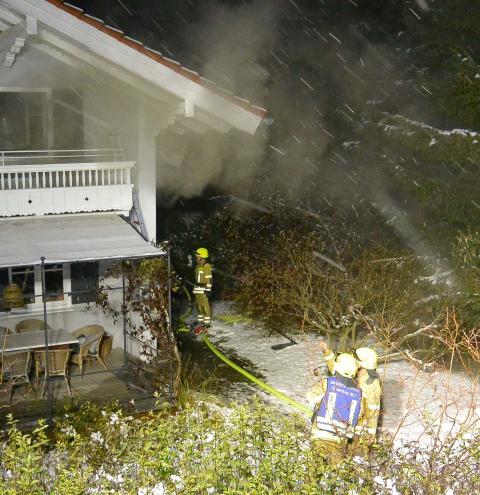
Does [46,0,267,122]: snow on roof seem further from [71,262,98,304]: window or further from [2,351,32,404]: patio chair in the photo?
[2,351,32,404]: patio chair

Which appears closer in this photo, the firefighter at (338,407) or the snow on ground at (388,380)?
the firefighter at (338,407)

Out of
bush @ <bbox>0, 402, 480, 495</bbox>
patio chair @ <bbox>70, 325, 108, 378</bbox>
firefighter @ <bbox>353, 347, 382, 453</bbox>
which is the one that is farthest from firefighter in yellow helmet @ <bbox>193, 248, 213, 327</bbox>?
bush @ <bbox>0, 402, 480, 495</bbox>

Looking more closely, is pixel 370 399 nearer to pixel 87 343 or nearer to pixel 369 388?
pixel 369 388

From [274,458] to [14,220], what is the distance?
764 centimetres

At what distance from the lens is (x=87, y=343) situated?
14195 mm

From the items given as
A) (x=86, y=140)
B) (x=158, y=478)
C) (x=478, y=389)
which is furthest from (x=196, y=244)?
(x=158, y=478)

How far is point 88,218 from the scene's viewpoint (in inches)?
564

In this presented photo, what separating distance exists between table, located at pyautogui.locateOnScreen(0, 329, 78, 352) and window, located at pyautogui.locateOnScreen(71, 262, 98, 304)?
1.27 metres

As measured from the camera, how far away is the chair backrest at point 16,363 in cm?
1314

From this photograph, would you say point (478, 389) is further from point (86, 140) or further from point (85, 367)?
point (86, 140)

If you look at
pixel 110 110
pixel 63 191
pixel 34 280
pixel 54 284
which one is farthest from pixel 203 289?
pixel 63 191

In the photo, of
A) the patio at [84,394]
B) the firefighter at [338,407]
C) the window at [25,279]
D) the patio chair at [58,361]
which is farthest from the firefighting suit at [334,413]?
the window at [25,279]

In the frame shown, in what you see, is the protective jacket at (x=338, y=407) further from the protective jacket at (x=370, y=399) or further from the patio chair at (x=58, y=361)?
the patio chair at (x=58, y=361)

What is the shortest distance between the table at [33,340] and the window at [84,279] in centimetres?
127
